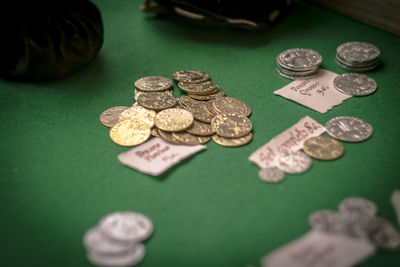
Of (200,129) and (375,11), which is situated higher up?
(375,11)

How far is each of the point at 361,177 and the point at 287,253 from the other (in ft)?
1.85

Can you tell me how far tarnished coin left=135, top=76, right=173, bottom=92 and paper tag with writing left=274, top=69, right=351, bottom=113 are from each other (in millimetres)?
618

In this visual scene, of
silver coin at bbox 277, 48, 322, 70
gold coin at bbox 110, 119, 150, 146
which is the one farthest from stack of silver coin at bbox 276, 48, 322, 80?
gold coin at bbox 110, 119, 150, 146

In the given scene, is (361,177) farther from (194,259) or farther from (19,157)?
(19,157)

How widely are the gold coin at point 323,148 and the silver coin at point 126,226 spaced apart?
803mm

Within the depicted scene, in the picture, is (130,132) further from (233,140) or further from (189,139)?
(233,140)

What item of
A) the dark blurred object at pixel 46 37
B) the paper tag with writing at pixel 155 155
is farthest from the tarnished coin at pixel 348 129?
the dark blurred object at pixel 46 37

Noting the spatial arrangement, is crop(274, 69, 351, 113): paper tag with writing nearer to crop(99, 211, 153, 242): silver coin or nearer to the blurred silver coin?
crop(99, 211, 153, 242): silver coin

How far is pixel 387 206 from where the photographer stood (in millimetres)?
1757

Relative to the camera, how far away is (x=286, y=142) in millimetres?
2086

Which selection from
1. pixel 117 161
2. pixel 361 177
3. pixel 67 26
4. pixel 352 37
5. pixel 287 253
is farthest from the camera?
pixel 352 37

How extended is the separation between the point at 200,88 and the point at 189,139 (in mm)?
442

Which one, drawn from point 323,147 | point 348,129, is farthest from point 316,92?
point 323,147

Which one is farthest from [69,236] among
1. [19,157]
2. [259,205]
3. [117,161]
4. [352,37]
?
[352,37]
